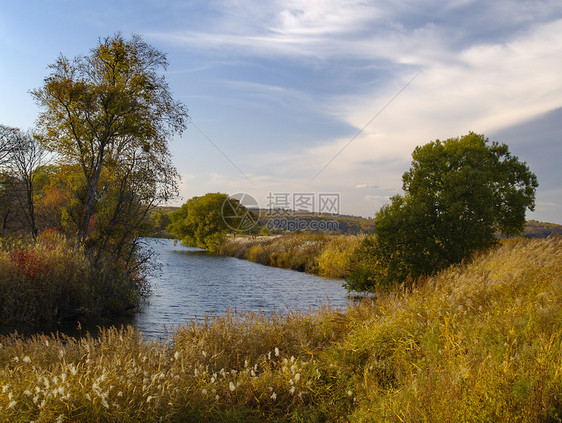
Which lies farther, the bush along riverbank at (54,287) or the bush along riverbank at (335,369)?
the bush along riverbank at (54,287)

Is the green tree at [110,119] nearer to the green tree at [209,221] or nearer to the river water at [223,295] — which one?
the river water at [223,295]

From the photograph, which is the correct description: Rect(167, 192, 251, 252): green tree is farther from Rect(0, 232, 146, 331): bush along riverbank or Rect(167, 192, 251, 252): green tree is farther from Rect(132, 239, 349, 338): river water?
Rect(0, 232, 146, 331): bush along riverbank

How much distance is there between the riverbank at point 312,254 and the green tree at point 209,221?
14.3m

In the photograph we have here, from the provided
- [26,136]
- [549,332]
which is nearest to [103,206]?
[26,136]

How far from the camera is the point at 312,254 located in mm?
30484

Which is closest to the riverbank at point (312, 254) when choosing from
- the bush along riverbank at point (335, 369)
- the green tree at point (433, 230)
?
the green tree at point (433, 230)

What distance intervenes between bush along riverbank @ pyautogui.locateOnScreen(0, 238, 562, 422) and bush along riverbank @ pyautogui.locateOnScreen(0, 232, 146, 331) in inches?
206

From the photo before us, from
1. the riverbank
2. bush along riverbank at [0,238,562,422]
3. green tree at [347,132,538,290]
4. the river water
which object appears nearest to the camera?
bush along riverbank at [0,238,562,422]

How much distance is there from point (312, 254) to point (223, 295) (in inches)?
536

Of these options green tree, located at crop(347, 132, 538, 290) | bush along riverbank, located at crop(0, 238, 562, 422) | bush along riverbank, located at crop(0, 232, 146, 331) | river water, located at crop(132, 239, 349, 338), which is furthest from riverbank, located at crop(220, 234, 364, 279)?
bush along riverbank, located at crop(0, 238, 562, 422)

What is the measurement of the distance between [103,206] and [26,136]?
857 cm

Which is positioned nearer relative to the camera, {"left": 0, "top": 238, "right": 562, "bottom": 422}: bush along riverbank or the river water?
{"left": 0, "top": 238, "right": 562, "bottom": 422}: bush along riverbank

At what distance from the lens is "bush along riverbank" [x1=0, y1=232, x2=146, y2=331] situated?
35.7ft

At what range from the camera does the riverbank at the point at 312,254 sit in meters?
26.2
